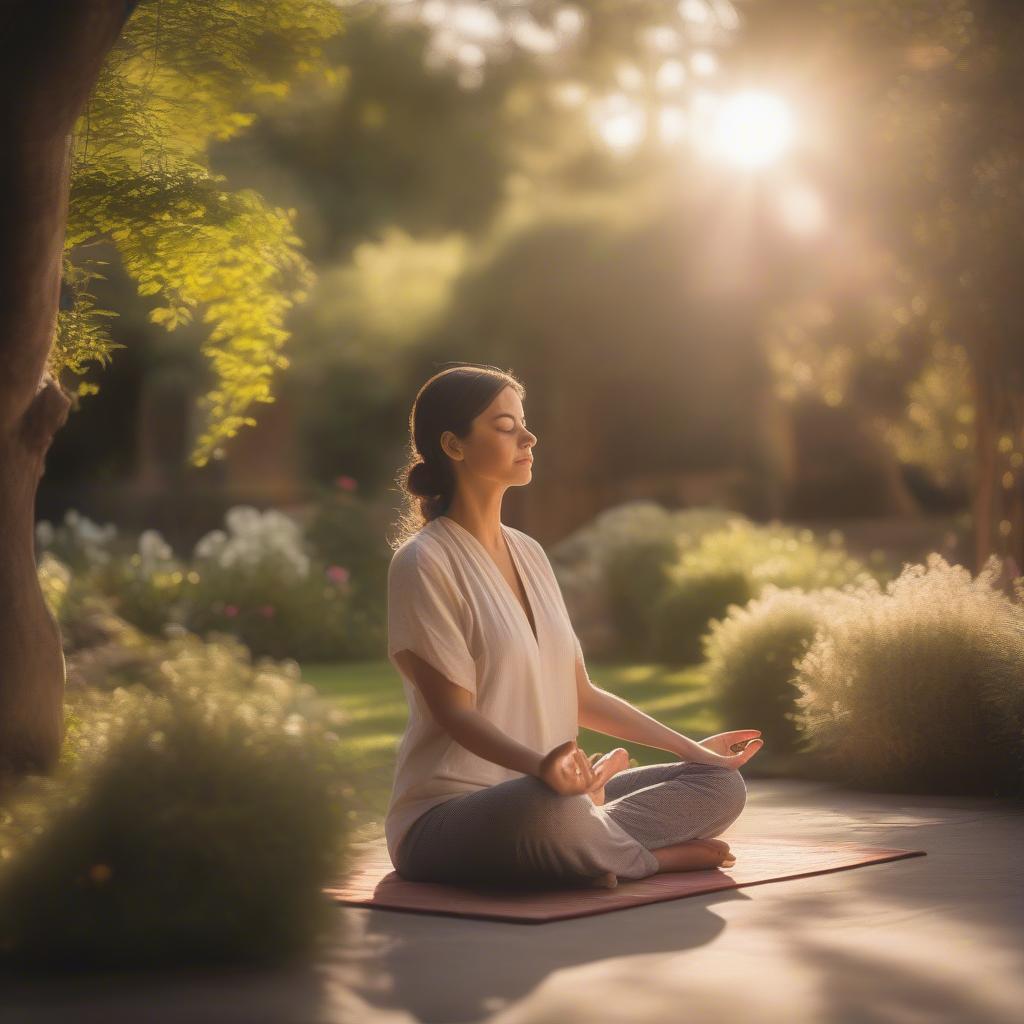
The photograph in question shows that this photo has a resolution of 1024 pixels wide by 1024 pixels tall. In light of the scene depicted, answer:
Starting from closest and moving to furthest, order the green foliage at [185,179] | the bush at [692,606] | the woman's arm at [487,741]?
the woman's arm at [487,741]
the green foliage at [185,179]
the bush at [692,606]

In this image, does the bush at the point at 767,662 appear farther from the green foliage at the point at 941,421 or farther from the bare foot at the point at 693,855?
the green foliage at the point at 941,421

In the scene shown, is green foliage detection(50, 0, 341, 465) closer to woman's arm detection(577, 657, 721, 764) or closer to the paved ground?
woman's arm detection(577, 657, 721, 764)

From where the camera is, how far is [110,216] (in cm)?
741

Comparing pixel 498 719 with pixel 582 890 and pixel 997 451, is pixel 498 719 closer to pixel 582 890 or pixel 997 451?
pixel 582 890

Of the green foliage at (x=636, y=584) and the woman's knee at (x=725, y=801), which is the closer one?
the woman's knee at (x=725, y=801)

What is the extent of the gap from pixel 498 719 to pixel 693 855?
0.90 m

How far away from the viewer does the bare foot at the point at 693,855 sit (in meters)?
5.91

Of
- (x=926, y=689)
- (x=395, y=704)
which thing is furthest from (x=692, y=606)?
(x=926, y=689)

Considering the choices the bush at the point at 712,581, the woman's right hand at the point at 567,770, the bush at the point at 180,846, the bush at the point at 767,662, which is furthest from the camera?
the bush at the point at 712,581

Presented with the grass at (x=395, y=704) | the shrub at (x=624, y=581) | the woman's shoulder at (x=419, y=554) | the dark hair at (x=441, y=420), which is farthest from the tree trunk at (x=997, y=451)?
the woman's shoulder at (x=419, y=554)

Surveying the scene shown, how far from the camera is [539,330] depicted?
82.3 ft

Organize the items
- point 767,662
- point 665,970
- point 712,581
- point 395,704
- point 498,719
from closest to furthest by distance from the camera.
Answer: point 665,970 → point 498,719 → point 767,662 → point 395,704 → point 712,581

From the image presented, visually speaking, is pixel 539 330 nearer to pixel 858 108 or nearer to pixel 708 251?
pixel 708 251

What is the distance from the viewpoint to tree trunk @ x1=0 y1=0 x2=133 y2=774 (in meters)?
6.01
